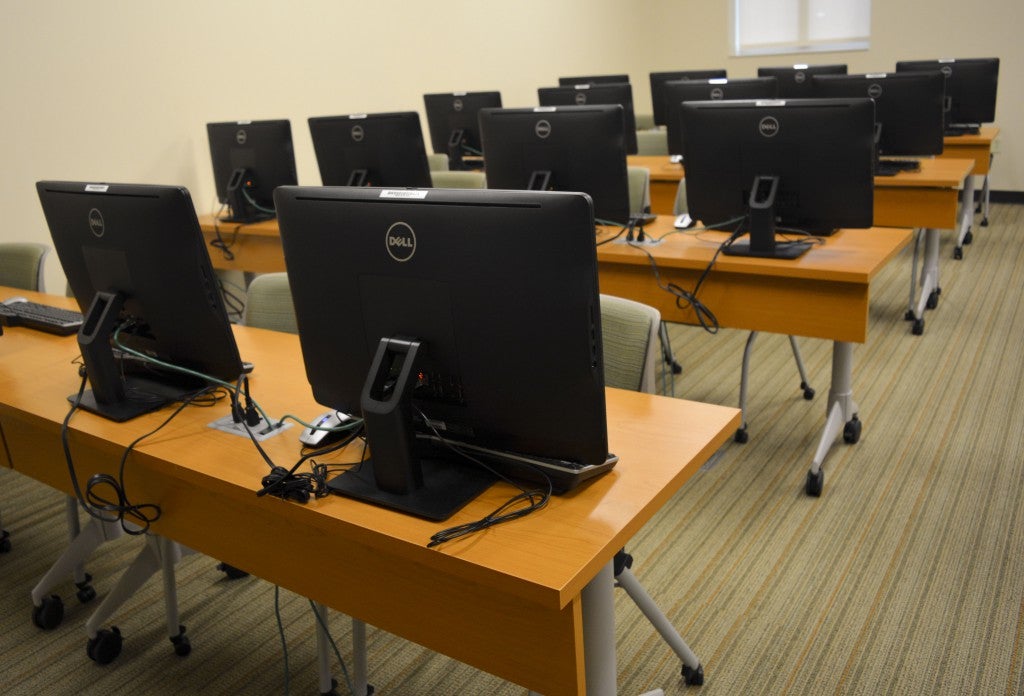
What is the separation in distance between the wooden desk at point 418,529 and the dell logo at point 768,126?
1.29 metres

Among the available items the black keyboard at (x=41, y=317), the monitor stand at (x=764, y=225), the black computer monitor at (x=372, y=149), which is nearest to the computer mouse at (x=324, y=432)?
the black keyboard at (x=41, y=317)

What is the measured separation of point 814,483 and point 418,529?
187 cm

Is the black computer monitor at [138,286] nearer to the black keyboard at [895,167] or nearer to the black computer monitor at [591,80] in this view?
the black keyboard at [895,167]

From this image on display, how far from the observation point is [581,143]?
2.88 m

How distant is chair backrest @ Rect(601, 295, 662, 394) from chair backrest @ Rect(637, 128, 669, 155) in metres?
3.76

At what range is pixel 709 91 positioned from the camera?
4488 mm

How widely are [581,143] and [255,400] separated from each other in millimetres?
1499

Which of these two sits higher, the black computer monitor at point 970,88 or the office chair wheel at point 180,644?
the black computer monitor at point 970,88

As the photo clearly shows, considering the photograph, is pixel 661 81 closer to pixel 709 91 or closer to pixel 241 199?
pixel 709 91

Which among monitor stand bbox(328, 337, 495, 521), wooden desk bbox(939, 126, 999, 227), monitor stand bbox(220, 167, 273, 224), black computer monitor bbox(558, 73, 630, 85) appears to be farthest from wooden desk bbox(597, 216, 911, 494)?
black computer monitor bbox(558, 73, 630, 85)

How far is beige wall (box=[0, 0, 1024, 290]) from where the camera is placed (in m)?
3.94

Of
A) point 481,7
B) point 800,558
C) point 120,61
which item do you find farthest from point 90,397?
point 481,7

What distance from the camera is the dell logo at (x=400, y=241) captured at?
50.1 inches

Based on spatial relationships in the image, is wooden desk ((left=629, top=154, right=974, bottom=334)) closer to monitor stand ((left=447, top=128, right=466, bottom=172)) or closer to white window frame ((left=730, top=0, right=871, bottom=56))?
monitor stand ((left=447, top=128, right=466, bottom=172))
